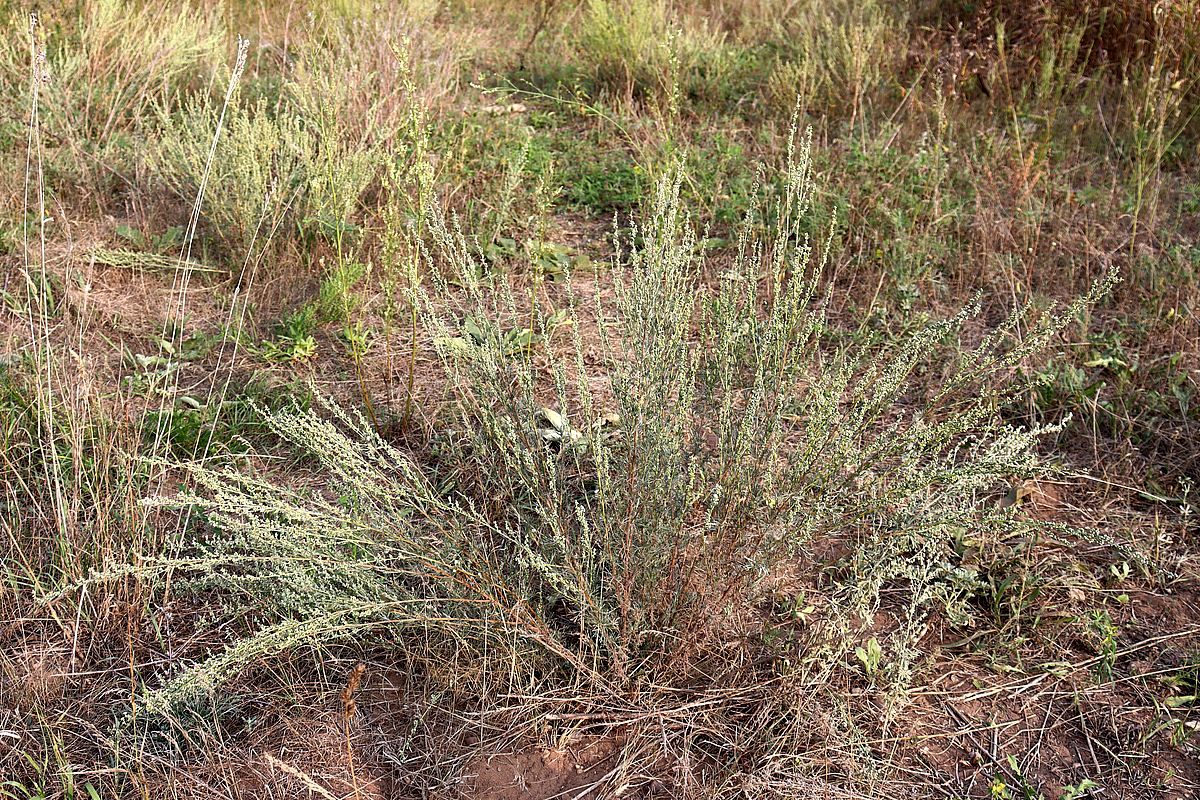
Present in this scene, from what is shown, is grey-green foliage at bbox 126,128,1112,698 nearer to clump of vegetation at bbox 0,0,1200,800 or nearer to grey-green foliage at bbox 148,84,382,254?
clump of vegetation at bbox 0,0,1200,800

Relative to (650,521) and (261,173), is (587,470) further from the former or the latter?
(261,173)

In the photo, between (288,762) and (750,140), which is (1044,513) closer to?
(288,762)

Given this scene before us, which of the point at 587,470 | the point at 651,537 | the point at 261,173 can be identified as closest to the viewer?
the point at 651,537

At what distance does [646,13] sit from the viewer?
5.06 meters

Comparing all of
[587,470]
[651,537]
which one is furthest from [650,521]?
[587,470]

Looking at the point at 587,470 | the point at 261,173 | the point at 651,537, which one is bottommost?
the point at 587,470

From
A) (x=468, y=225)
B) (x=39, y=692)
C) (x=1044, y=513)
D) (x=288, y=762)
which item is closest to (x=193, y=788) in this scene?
(x=288, y=762)

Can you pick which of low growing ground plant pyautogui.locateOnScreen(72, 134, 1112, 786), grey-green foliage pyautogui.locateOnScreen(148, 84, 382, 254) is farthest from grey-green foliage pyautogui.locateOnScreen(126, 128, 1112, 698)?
Result: grey-green foliage pyautogui.locateOnScreen(148, 84, 382, 254)

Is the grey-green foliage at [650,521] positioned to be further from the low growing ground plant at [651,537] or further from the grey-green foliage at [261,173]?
the grey-green foliage at [261,173]

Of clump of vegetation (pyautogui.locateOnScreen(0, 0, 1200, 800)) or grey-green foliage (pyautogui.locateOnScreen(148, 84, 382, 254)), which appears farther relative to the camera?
grey-green foliage (pyautogui.locateOnScreen(148, 84, 382, 254))

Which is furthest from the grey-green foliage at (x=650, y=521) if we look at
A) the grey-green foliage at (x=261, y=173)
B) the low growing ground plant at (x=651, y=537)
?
the grey-green foliage at (x=261, y=173)

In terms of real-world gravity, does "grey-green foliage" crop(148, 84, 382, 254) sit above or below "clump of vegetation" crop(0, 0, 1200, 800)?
above

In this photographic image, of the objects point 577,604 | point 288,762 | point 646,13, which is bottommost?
point 288,762

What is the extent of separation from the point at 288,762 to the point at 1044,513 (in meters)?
1.96
